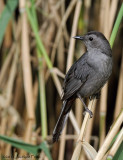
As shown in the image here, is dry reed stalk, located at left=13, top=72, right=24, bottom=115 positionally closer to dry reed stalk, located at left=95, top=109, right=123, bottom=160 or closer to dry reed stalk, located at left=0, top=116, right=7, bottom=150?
dry reed stalk, located at left=0, top=116, right=7, bottom=150

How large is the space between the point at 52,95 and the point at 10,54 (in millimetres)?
501

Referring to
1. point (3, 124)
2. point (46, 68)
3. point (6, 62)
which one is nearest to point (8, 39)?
point (6, 62)

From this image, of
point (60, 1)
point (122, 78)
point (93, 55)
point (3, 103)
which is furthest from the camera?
point (3, 103)

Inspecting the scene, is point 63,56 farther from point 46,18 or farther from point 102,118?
point 102,118

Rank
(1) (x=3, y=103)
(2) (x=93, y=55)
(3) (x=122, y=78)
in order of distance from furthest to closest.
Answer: (1) (x=3, y=103)
(3) (x=122, y=78)
(2) (x=93, y=55)

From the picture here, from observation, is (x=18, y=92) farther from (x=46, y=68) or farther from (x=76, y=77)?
(x=76, y=77)

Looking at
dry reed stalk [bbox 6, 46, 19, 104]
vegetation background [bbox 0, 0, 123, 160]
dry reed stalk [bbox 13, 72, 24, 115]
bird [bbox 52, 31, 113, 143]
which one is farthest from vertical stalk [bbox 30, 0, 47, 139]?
dry reed stalk [bbox 13, 72, 24, 115]

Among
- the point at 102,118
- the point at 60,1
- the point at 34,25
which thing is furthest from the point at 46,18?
the point at 102,118

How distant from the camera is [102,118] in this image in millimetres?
2105

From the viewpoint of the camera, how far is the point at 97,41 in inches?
78.5

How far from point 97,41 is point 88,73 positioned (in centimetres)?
20

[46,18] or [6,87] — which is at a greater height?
[46,18]

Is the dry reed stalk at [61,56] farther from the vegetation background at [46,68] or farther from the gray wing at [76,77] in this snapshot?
the gray wing at [76,77]

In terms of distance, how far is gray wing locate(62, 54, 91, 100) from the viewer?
204cm
